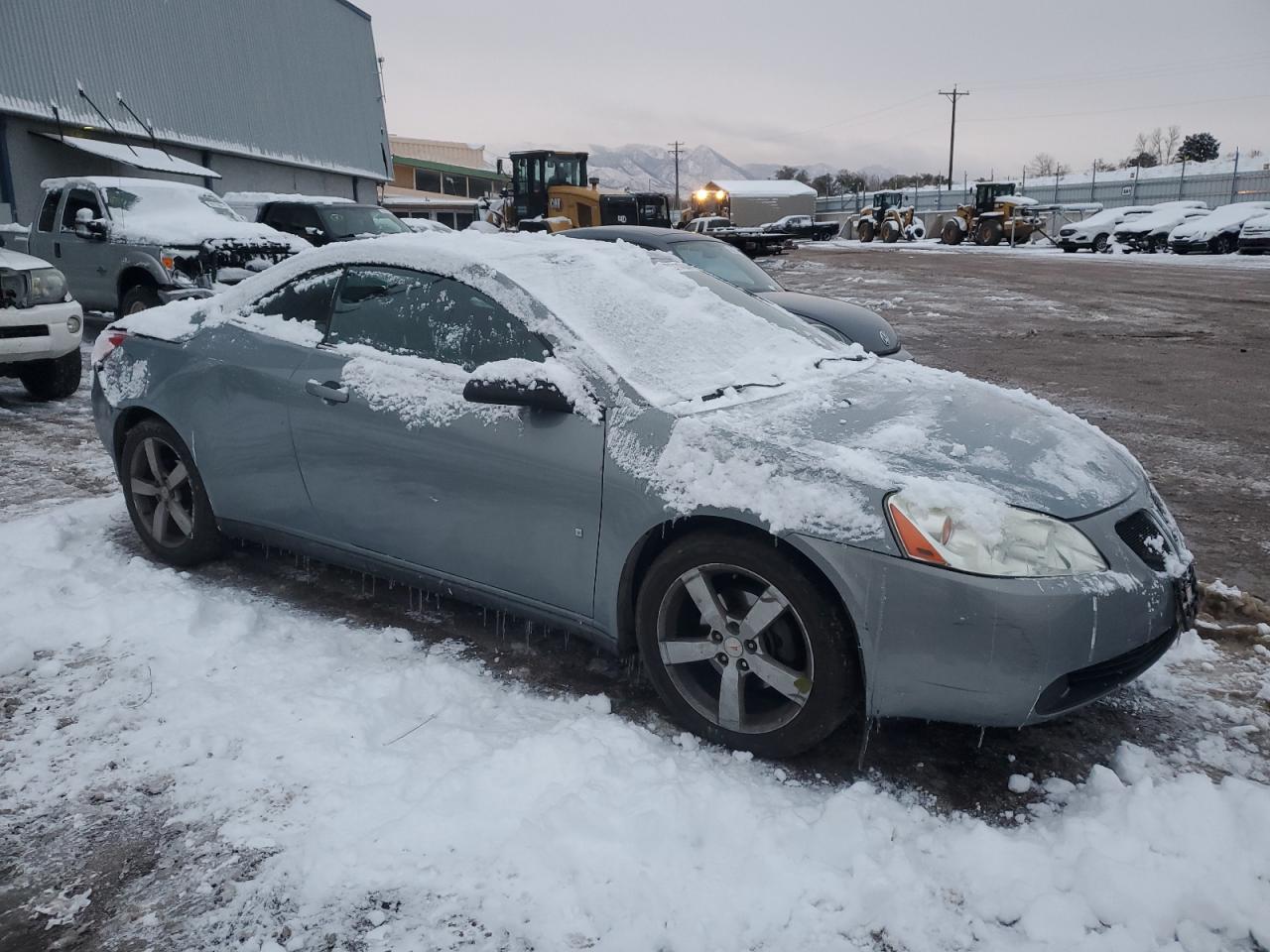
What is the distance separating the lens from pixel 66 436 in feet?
23.2

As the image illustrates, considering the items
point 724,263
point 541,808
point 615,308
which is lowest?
point 541,808

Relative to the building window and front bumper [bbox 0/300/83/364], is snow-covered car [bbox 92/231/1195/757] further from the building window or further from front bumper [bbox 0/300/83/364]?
the building window

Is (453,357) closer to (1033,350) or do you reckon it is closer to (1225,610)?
(1225,610)

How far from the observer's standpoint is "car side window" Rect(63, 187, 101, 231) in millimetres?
11971

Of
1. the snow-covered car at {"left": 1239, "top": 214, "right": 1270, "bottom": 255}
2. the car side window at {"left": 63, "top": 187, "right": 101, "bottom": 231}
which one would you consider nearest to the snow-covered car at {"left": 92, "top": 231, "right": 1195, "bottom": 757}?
the car side window at {"left": 63, "top": 187, "right": 101, "bottom": 231}

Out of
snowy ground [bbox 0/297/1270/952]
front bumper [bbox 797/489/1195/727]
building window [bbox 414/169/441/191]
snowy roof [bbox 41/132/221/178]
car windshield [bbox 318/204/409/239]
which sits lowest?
snowy ground [bbox 0/297/1270/952]

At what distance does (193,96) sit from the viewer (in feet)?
89.2

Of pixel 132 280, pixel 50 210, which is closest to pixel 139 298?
pixel 132 280

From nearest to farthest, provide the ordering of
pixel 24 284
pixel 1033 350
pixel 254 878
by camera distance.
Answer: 1. pixel 254 878
2. pixel 24 284
3. pixel 1033 350

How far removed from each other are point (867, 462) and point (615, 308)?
1.24 metres

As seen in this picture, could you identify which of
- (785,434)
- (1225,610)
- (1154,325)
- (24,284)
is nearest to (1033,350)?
(1154,325)

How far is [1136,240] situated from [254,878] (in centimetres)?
3763

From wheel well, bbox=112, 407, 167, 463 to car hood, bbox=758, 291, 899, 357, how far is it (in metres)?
4.48

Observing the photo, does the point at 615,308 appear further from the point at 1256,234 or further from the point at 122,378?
the point at 1256,234
